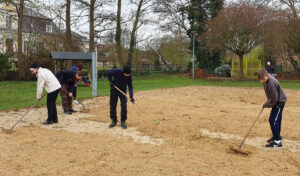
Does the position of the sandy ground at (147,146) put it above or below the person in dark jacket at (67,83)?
below

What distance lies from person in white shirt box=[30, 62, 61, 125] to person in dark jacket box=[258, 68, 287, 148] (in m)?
5.21

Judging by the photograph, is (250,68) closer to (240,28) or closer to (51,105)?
(240,28)

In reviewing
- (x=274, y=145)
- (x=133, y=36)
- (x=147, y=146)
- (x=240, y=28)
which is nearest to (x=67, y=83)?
(x=147, y=146)

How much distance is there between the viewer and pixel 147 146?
17.9ft

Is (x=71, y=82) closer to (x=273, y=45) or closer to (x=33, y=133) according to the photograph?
(x=33, y=133)

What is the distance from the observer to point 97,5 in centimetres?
2253

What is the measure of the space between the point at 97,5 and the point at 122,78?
17.1 metres

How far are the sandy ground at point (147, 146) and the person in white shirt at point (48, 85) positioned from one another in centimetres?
33

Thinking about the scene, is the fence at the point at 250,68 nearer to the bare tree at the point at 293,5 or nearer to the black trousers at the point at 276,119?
the bare tree at the point at 293,5

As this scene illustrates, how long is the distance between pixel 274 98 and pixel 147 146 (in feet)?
8.70

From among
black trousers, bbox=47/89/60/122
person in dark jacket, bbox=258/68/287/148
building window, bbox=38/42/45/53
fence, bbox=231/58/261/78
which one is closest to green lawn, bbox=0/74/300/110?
black trousers, bbox=47/89/60/122

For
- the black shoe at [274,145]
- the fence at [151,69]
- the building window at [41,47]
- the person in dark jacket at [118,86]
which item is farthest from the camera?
the fence at [151,69]

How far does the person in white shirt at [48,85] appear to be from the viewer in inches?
281

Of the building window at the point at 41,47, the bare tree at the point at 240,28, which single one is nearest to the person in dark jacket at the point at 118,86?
the bare tree at the point at 240,28
